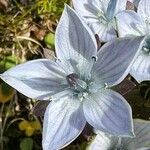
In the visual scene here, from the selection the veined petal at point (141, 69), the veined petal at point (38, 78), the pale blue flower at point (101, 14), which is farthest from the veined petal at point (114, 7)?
the veined petal at point (38, 78)

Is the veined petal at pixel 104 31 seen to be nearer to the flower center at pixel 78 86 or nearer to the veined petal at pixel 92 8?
the veined petal at pixel 92 8

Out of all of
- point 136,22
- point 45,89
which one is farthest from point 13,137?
point 136,22

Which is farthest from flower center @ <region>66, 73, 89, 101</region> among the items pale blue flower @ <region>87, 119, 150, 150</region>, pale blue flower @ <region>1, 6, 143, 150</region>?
pale blue flower @ <region>87, 119, 150, 150</region>

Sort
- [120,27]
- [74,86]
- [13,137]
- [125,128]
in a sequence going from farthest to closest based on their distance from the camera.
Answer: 1. [13,137]
2. [120,27]
3. [74,86]
4. [125,128]

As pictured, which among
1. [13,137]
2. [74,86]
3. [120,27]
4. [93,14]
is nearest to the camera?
[74,86]

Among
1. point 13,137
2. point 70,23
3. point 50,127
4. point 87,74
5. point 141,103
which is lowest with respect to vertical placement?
point 13,137

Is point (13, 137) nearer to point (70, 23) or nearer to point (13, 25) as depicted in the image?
point (13, 25)
